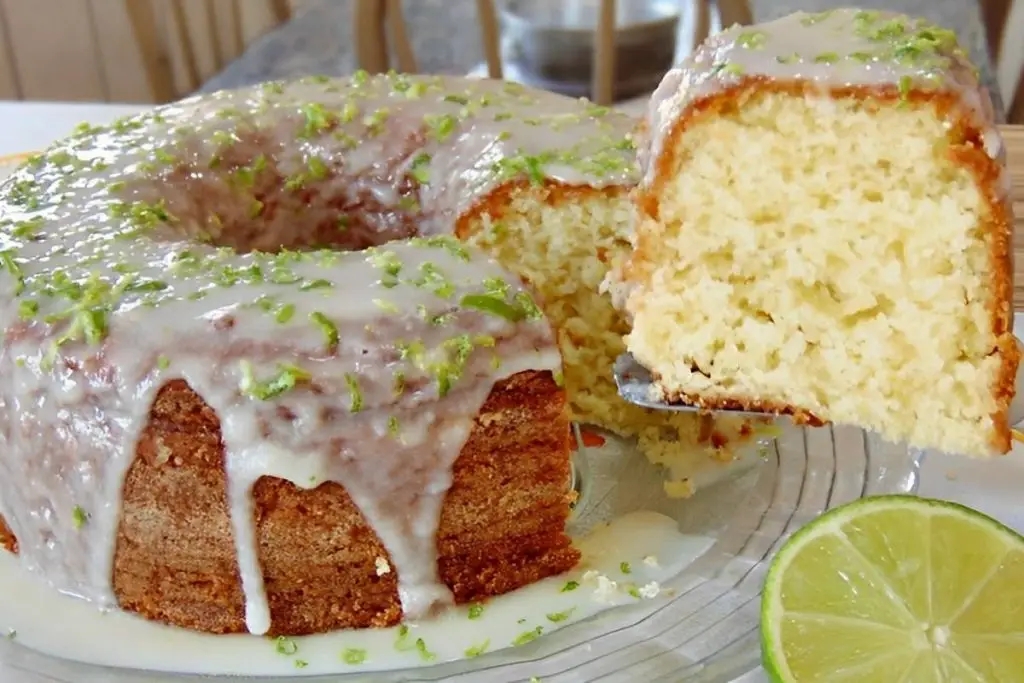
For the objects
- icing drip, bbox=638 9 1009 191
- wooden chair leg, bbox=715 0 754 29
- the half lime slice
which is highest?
icing drip, bbox=638 9 1009 191

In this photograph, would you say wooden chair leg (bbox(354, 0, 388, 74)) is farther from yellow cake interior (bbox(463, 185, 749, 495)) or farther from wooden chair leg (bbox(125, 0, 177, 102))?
yellow cake interior (bbox(463, 185, 749, 495))

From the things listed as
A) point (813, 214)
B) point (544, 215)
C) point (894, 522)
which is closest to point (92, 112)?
point (544, 215)

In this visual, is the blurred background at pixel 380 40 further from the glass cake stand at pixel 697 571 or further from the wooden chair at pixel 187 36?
the glass cake stand at pixel 697 571

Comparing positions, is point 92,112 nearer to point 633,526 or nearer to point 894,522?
point 633,526

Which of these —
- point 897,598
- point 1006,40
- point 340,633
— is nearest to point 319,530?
point 340,633

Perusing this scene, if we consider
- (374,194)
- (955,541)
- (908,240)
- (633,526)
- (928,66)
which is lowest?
(633,526)

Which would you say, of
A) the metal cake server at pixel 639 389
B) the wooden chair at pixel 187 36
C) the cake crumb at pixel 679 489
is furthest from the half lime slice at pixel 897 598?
the wooden chair at pixel 187 36

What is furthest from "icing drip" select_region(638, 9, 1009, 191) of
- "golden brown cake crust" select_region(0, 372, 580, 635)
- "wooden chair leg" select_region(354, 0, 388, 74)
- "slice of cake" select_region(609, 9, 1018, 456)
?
"wooden chair leg" select_region(354, 0, 388, 74)
